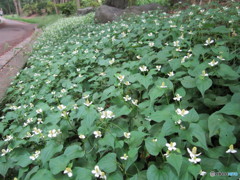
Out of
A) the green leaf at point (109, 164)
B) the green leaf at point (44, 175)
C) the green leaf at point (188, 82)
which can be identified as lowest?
the green leaf at point (44, 175)

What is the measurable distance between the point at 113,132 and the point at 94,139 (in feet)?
0.67

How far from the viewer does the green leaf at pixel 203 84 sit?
1.53m

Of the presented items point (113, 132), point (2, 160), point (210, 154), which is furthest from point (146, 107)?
point (2, 160)

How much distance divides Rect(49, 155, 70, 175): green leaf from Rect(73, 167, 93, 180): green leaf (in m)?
0.10

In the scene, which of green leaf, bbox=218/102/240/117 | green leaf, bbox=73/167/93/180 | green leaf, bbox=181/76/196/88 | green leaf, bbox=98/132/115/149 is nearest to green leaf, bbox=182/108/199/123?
green leaf, bbox=218/102/240/117

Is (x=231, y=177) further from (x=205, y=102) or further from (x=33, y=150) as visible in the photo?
(x=33, y=150)

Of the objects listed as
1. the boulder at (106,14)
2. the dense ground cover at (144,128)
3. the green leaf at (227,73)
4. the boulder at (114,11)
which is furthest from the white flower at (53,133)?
the boulder at (106,14)

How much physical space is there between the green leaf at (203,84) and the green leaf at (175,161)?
0.65 metres

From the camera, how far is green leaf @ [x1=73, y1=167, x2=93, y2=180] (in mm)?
1275

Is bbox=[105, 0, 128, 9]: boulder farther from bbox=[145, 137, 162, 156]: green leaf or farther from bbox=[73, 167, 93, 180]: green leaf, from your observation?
bbox=[73, 167, 93, 180]: green leaf

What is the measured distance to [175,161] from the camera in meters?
1.13

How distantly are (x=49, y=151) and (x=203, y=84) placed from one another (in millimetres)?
1482

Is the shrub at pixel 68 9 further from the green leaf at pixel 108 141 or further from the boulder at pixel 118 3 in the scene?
the green leaf at pixel 108 141

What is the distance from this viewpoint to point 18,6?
113 ft
